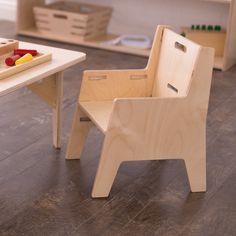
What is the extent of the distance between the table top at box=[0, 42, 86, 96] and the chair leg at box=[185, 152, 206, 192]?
55cm

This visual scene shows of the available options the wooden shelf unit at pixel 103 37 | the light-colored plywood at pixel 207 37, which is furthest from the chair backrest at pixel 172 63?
the light-colored plywood at pixel 207 37

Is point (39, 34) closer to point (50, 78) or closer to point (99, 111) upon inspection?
point (50, 78)

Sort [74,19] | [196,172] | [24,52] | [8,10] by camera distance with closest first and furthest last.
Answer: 1. [24,52]
2. [196,172]
3. [74,19]
4. [8,10]

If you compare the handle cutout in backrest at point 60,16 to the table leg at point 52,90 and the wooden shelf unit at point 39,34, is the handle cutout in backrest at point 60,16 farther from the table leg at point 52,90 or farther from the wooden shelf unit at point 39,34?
the table leg at point 52,90

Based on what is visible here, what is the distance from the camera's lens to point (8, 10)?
442cm

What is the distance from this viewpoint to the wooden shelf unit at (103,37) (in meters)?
3.35

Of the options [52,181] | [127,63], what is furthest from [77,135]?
[127,63]

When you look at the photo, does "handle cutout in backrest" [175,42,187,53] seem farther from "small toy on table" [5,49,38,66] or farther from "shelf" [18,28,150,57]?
"shelf" [18,28,150,57]

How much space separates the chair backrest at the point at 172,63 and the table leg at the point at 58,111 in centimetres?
36

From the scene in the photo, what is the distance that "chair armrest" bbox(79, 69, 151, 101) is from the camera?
6.66 ft

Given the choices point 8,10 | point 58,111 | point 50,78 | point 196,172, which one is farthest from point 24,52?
point 8,10

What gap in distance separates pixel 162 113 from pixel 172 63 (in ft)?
0.84

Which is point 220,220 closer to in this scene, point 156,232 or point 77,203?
point 156,232

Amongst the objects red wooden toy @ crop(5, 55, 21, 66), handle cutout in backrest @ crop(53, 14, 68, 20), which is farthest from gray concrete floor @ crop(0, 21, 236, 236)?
handle cutout in backrest @ crop(53, 14, 68, 20)
